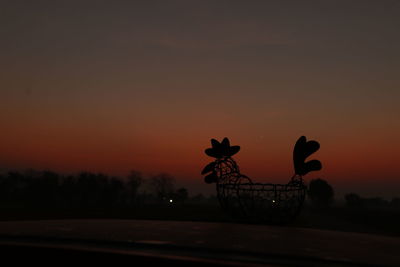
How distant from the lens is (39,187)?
95500 millimetres

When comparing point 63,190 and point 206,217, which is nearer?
point 206,217

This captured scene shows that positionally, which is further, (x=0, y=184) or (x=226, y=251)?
(x=0, y=184)

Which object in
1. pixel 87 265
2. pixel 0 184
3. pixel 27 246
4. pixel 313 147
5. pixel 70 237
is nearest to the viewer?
pixel 87 265

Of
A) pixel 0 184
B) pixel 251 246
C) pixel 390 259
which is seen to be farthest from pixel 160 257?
pixel 0 184

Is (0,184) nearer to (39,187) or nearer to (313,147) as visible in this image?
(39,187)

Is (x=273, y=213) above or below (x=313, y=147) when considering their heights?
below

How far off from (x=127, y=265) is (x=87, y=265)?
0.83m

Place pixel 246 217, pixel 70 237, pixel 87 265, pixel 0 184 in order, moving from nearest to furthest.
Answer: pixel 87 265
pixel 70 237
pixel 246 217
pixel 0 184

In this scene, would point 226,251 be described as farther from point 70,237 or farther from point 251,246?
point 70,237

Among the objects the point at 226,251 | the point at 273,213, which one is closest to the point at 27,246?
the point at 226,251

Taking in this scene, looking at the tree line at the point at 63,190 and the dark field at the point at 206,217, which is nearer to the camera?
the dark field at the point at 206,217

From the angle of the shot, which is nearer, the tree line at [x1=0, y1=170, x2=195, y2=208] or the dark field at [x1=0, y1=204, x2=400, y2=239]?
the dark field at [x1=0, y1=204, x2=400, y2=239]

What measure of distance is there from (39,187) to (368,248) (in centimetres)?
9880

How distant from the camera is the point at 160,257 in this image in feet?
21.0
